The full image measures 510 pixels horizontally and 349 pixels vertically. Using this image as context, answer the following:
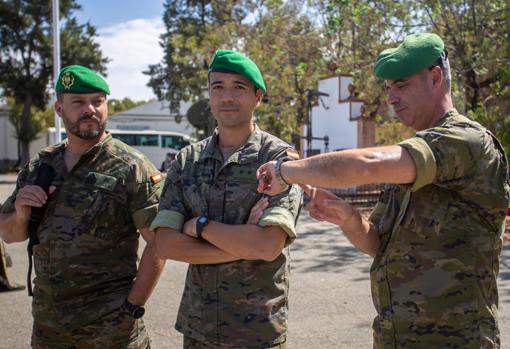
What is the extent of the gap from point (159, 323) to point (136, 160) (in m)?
2.62

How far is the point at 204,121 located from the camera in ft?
31.1

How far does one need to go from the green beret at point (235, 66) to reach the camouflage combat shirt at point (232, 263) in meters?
0.26

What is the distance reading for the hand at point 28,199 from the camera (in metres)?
2.63

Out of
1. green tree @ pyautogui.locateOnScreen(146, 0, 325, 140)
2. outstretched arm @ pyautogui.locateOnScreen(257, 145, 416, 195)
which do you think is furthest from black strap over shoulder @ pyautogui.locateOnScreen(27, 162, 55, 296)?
green tree @ pyautogui.locateOnScreen(146, 0, 325, 140)

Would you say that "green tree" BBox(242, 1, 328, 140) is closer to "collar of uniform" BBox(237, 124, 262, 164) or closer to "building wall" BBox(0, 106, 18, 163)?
"collar of uniform" BBox(237, 124, 262, 164)

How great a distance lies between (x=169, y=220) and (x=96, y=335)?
730 millimetres

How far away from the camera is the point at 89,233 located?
2711 millimetres

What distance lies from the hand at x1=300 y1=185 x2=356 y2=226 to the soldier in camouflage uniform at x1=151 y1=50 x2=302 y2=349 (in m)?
0.16

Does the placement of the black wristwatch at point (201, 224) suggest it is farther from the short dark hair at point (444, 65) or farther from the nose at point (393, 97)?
the short dark hair at point (444, 65)

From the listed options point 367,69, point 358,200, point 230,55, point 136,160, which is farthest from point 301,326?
point 367,69

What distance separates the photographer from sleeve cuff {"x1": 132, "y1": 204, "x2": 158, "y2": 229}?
107 inches

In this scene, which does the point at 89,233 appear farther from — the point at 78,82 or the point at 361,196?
the point at 361,196

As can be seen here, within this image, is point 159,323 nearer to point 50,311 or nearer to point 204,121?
point 50,311

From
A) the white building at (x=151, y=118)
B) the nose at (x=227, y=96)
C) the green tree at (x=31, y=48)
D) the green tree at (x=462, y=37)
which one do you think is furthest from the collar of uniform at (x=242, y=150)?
the white building at (x=151, y=118)
